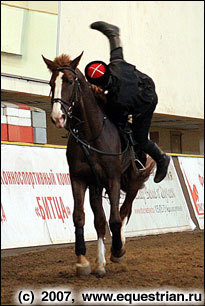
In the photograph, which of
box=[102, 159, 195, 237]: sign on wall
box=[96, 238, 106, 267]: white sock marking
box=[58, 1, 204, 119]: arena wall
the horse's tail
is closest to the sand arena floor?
box=[96, 238, 106, 267]: white sock marking

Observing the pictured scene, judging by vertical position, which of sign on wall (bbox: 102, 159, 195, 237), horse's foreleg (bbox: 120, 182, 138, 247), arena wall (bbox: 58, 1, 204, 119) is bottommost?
sign on wall (bbox: 102, 159, 195, 237)

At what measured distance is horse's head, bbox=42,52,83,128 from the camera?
275 inches

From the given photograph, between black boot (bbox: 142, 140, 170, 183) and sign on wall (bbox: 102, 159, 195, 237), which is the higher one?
black boot (bbox: 142, 140, 170, 183)

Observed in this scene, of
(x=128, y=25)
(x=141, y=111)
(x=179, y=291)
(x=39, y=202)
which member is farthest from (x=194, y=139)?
(x=179, y=291)

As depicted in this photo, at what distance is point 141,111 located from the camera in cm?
837

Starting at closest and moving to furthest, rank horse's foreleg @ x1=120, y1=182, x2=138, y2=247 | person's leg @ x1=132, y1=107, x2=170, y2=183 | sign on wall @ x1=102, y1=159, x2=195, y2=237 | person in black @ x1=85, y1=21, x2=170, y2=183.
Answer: person in black @ x1=85, y1=21, x2=170, y2=183 → person's leg @ x1=132, y1=107, x2=170, y2=183 → horse's foreleg @ x1=120, y1=182, x2=138, y2=247 → sign on wall @ x1=102, y1=159, x2=195, y2=237

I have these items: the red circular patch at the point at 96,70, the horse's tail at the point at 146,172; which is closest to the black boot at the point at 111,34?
the red circular patch at the point at 96,70

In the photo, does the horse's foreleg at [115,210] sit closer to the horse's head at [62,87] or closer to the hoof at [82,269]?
the hoof at [82,269]

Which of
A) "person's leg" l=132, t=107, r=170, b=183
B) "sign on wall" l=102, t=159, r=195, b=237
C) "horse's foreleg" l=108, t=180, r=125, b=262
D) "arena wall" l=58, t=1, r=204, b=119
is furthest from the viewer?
"arena wall" l=58, t=1, r=204, b=119

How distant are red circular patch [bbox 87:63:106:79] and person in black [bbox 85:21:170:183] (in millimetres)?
51

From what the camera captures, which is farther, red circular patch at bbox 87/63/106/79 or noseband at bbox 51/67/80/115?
red circular patch at bbox 87/63/106/79

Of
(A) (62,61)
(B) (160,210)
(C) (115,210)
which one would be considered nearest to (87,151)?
(C) (115,210)

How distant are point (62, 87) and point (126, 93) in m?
1.07

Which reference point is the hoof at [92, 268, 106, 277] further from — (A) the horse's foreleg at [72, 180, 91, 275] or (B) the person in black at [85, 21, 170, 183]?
(B) the person in black at [85, 21, 170, 183]
